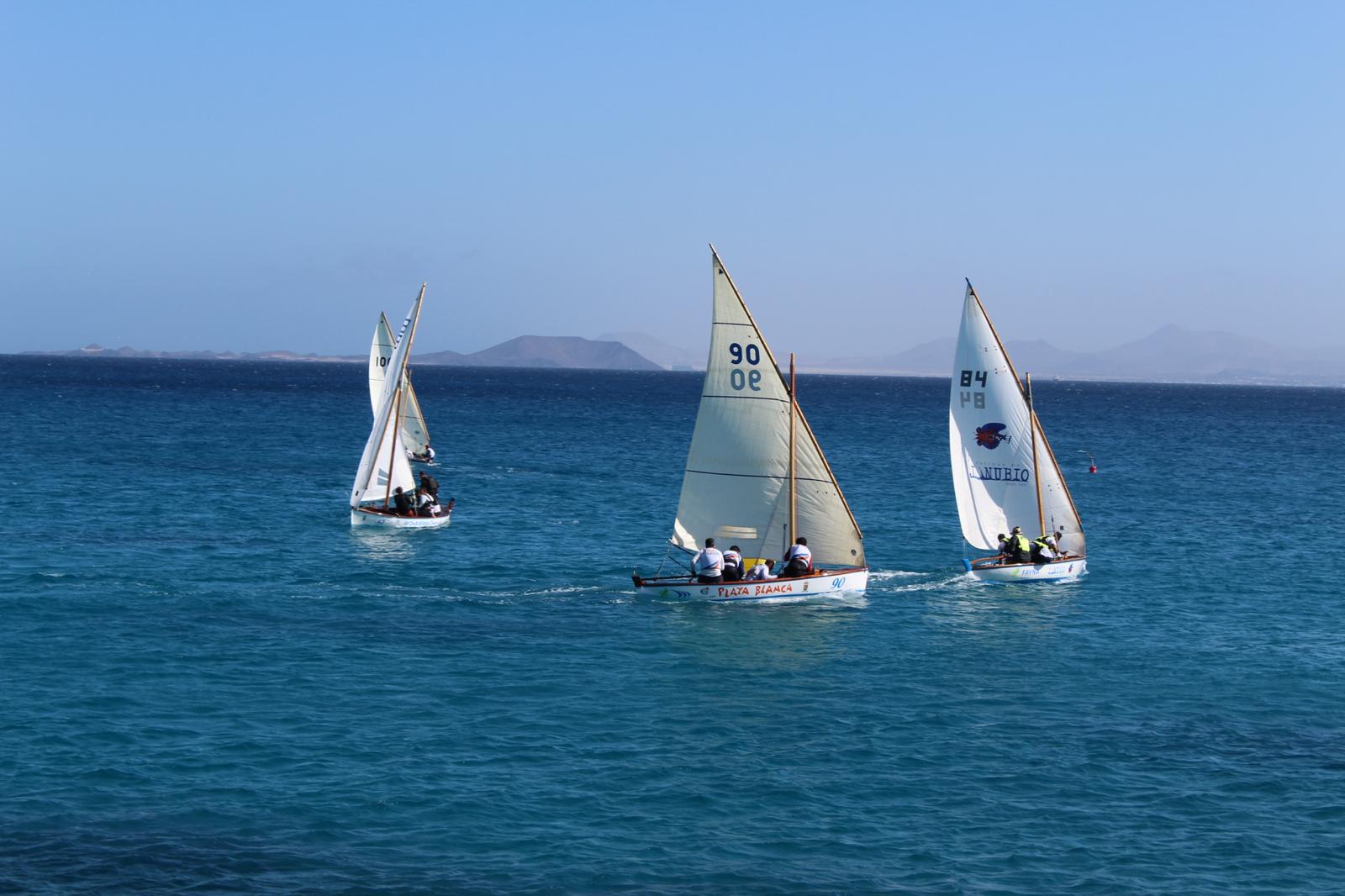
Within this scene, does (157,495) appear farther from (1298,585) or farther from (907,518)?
(1298,585)

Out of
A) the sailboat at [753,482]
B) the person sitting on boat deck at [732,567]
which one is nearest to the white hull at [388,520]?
the sailboat at [753,482]

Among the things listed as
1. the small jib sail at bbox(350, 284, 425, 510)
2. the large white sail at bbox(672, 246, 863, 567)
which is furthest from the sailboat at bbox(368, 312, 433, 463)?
the large white sail at bbox(672, 246, 863, 567)

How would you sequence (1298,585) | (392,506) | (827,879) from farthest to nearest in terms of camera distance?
(392,506) → (1298,585) → (827,879)

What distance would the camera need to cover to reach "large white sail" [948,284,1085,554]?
5669 centimetres

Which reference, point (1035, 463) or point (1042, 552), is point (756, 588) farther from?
point (1035, 463)

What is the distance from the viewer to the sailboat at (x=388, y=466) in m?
70.1

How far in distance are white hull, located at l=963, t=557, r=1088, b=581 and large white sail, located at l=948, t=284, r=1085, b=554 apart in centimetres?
137

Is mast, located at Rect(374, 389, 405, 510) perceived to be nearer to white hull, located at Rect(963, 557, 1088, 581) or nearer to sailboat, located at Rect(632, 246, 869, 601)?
sailboat, located at Rect(632, 246, 869, 601)

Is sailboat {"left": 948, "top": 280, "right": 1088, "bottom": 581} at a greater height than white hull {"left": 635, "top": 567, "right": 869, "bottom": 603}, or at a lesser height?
greater

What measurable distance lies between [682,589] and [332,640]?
1365 cm

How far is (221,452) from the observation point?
114000 millimetres

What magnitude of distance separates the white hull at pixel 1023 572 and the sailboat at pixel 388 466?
29006mm

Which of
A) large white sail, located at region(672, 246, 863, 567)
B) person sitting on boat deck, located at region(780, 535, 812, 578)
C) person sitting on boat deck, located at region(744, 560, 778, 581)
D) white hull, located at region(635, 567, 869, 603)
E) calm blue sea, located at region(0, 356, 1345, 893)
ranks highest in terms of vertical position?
large white sail, located at region(672, 246, 863, 567)

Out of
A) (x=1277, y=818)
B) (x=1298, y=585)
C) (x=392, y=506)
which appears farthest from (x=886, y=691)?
(x=392, y=506)
